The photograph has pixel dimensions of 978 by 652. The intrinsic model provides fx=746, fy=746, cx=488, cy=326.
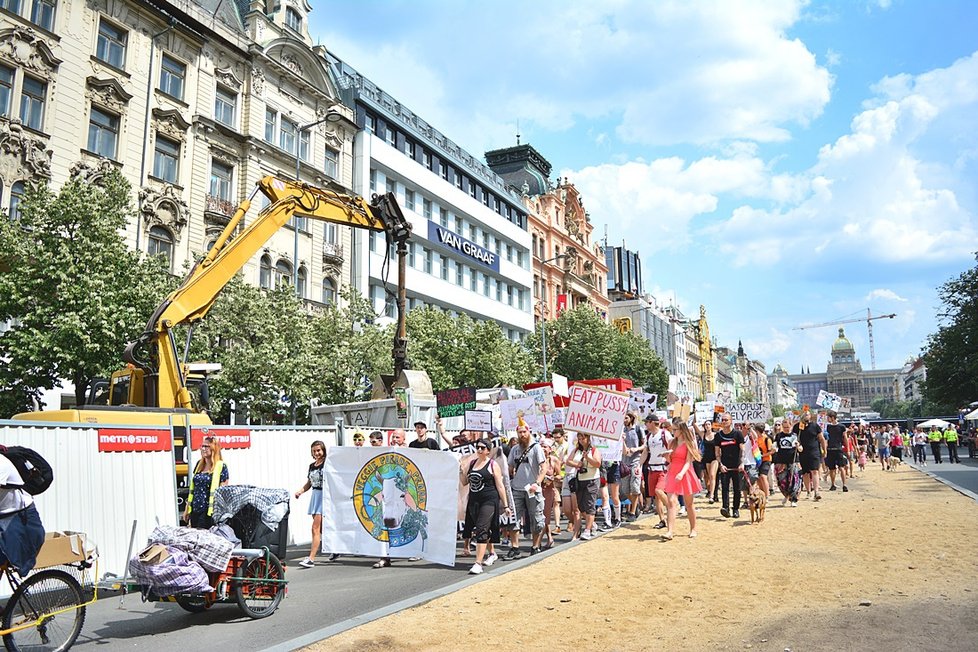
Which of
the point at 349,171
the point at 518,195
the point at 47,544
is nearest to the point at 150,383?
the point at 47,544

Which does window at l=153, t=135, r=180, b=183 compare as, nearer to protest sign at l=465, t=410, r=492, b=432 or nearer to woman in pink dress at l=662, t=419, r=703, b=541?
protest sign at l=465, t=410, r=492, b=432

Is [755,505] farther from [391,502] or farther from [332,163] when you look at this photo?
[332,163]

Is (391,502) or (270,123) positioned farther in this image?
(270,123)

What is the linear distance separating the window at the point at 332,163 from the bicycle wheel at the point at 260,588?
3059 cm

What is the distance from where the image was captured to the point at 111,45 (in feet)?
84.9

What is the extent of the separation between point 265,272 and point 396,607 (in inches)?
1015

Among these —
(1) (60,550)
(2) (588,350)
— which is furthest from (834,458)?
→ (2) (588,350)

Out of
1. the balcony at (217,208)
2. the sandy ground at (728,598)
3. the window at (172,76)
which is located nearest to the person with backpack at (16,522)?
the sandy ground at (728,598)

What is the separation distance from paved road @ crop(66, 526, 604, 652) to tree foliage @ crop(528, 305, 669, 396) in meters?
40.4

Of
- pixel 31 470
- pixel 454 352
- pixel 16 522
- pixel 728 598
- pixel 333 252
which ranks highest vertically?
pixel 333 252

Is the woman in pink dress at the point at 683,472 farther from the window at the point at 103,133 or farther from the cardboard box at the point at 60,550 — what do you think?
the window at the point at 103,133

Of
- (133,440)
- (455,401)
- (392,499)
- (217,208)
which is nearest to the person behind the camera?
(133,440)

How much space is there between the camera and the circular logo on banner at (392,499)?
981 cm

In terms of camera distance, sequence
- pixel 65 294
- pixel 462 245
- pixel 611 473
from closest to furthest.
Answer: pixel 611 473 < pixel 65 294 < pixel 462 245
